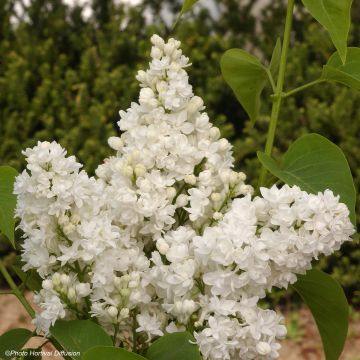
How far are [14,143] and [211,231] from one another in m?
2.98

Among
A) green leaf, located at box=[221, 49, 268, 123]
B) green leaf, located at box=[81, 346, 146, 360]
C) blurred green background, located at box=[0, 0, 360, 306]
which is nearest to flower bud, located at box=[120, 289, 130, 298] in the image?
green leaf, located at box=[81, 346, 146, 360]

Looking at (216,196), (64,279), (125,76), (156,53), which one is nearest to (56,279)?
(64,279)

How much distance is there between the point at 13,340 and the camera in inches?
51.3

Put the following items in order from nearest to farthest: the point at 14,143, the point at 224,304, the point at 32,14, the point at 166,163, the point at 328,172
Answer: the point at 224,304 → the point at 166,163 → the point at 328,172 → the point at 14,143 → the point at 32,14

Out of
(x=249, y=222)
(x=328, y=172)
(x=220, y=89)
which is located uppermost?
(x=249, y=222)

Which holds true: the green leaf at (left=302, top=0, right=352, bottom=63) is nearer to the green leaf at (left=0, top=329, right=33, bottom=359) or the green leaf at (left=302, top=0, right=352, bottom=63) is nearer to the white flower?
the white flower

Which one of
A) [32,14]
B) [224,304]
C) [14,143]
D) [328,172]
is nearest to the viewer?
[224,304]

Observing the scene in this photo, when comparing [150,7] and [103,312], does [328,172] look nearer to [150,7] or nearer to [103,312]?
[103,312]

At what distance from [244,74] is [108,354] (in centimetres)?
63

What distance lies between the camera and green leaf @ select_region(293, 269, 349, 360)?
1293mm

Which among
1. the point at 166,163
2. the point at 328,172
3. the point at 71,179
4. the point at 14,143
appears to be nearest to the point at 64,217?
the point at 71,179

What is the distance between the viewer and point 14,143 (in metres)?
3.96

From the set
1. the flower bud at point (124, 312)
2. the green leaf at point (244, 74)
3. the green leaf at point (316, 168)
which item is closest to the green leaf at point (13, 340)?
the flower bud at point (124, 312)

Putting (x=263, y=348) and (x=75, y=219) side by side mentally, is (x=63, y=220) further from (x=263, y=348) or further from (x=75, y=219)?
(x=263, y=348)
